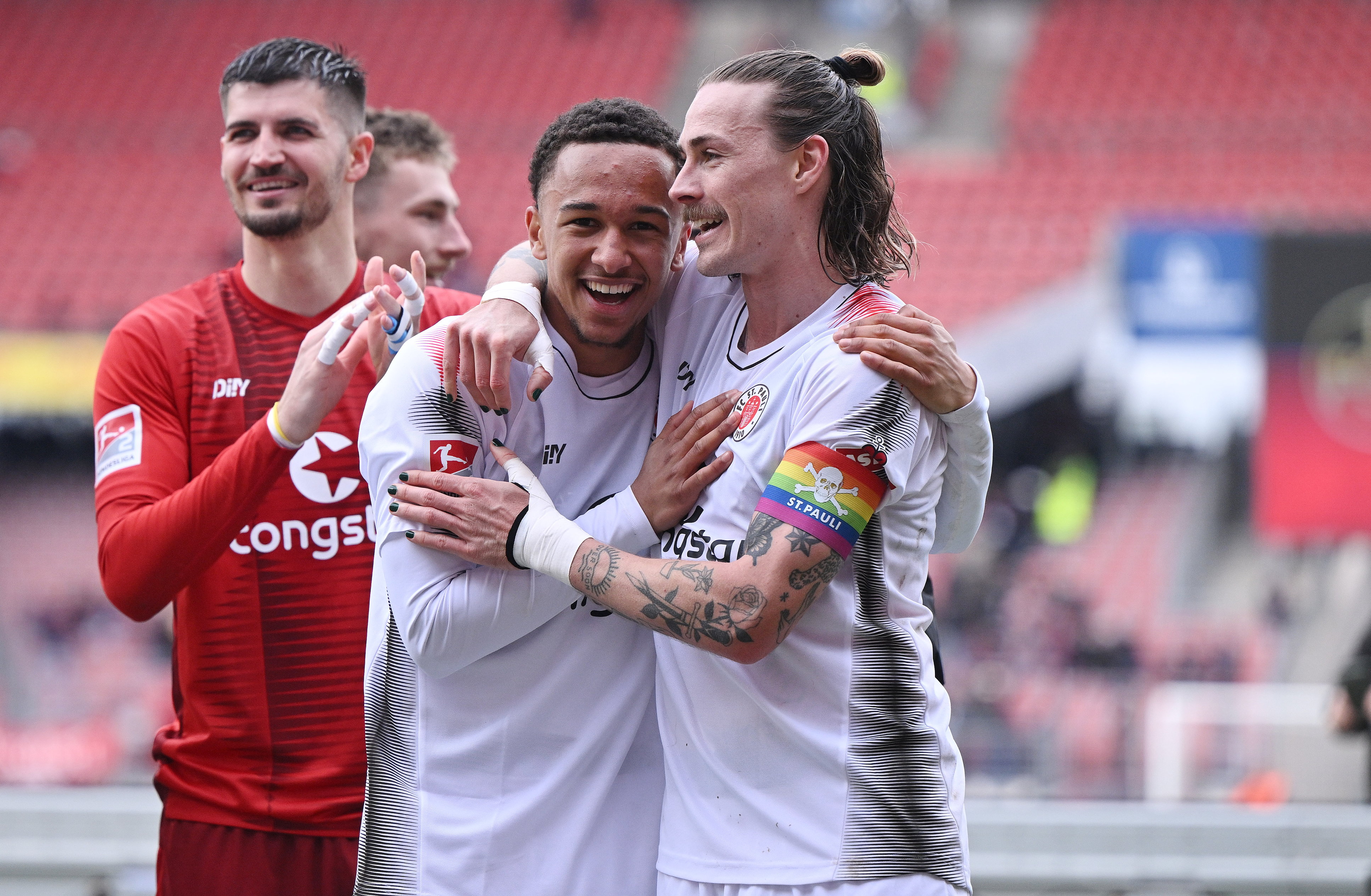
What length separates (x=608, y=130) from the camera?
2.47 m

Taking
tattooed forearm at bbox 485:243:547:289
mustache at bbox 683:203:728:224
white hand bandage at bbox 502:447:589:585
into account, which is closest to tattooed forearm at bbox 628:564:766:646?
white hand bandage at bbox 502:447:589:585

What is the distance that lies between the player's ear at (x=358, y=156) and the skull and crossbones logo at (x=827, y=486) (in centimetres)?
157

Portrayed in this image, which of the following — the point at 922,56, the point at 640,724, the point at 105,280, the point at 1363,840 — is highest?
the point at 922,56

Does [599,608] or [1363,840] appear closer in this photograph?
[599,608]

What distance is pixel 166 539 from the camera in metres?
2.68

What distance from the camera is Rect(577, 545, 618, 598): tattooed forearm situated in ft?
7.40

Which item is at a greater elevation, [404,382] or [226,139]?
[226,139]

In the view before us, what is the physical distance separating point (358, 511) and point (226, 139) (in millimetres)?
906

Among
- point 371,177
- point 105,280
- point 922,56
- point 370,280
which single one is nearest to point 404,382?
point 370,280

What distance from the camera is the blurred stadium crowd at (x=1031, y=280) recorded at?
11391 millimetres

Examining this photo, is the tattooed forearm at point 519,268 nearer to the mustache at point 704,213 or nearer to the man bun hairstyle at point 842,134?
the mustache at point 704,213

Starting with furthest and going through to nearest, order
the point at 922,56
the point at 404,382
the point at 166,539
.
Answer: the point at 922,56, the point at 166,539, the point at 404,382

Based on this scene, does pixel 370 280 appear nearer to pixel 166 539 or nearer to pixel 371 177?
pixel 166 539

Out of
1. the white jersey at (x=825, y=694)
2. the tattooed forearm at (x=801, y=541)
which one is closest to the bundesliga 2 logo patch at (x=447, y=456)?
the white jersey at (x=825, y=694)
